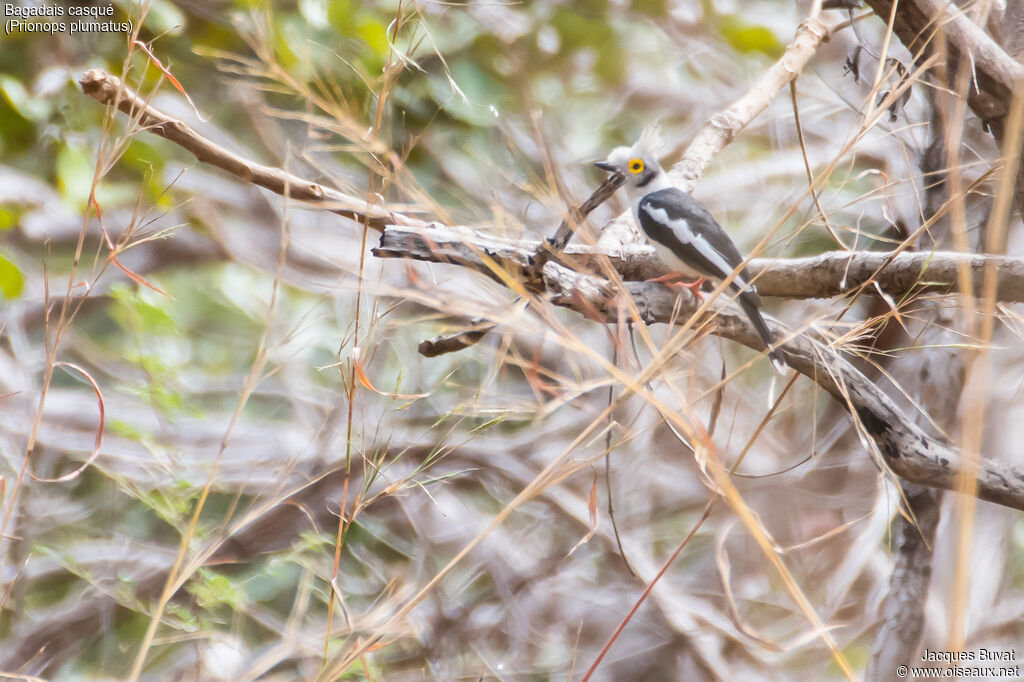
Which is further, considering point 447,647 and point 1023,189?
point 447,647

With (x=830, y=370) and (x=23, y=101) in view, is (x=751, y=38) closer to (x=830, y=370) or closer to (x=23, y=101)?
(x=830, y=370)

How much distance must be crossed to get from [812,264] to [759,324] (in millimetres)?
105

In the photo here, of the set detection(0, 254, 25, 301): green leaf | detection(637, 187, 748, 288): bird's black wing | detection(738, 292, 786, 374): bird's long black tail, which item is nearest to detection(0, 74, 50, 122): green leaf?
detection(0, 254, 25, 301): green leaf

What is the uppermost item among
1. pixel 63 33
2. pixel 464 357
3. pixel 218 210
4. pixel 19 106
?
pixel 63 33

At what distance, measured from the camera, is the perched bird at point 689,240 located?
0.74m

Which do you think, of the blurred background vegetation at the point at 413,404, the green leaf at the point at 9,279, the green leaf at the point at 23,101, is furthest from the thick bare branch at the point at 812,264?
the green leaf at the point at 23,101

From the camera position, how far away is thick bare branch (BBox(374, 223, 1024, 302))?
670 millimetres

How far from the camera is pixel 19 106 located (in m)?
1.24

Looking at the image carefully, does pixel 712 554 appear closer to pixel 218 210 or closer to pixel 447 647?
pixel 447 647

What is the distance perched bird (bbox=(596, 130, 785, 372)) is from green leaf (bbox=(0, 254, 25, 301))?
89 cm

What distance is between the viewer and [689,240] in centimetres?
84

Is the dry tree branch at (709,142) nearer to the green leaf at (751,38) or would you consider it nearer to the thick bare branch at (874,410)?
the thick bare branch at (874,410)

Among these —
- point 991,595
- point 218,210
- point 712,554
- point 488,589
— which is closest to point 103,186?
point 218,210

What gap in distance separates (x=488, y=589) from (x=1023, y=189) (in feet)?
3.52
